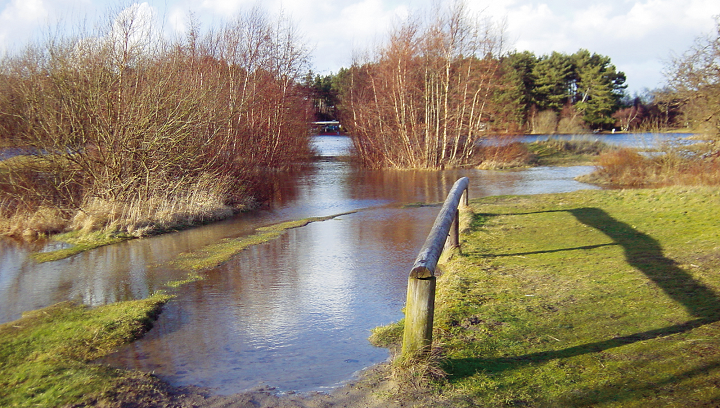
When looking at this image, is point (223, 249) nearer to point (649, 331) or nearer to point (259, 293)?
point (259, 293)

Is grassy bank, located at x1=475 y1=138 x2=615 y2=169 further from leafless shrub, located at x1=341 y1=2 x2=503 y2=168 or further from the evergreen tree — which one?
the evergreen tree

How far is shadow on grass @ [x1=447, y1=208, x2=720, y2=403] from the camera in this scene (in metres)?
4.39

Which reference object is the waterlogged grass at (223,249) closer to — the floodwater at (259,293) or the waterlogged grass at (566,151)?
the floodwater at (259,293)

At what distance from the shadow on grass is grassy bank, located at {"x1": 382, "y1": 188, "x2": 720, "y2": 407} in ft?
0.04

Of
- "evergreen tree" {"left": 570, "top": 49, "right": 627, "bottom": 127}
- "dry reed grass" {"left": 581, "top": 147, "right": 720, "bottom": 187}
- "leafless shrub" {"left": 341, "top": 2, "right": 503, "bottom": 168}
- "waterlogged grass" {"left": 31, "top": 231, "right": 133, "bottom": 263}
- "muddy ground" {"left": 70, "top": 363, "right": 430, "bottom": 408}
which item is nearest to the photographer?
"muddy ground" {"left": 70, "top": 363, "right": 430, "bottom": 408}

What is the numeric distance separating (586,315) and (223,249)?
734 cm

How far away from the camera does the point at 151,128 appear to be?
46.2ft

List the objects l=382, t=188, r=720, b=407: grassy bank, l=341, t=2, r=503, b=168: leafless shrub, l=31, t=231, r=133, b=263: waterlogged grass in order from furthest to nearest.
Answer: l=341, t=2, r=503, b=168: leafless shrub
l=31, t=231, r=133, b=263: waterlogged grass
l=382, t=188, r=720, b=407: grassy bank

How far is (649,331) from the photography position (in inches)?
191

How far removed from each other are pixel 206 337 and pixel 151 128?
31.0 ft

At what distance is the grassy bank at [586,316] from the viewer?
3949 millimetres

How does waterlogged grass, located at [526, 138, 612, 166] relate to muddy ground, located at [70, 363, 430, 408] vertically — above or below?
above

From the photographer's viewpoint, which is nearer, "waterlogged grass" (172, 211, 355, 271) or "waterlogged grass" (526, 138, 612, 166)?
"waterlogged grass" (172, 211, 355, 271)

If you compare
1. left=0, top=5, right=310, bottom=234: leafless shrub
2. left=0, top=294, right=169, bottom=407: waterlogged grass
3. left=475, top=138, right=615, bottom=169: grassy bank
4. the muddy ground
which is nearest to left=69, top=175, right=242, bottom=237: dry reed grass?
left=0, top=5, right=310, bottom=234: leafless shrub
